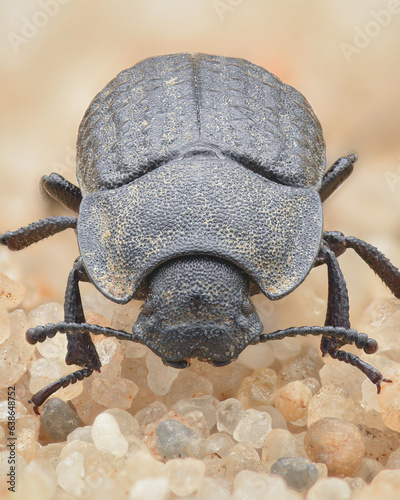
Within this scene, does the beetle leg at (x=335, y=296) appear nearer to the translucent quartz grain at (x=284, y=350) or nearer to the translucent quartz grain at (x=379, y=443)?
the translucent quartz grain at (x=284, y=350)

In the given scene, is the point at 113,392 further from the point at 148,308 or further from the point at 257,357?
the point at 257,357

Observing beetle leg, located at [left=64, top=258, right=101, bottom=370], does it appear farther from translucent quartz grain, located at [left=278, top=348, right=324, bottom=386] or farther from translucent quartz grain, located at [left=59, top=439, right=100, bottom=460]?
translucent quartz grain, located at [left=278, top=348, right=324, bottom=386]

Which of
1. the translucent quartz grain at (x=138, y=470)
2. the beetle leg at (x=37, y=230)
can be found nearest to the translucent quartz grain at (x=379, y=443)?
the translucent quartz grain at (x=138, y=470)

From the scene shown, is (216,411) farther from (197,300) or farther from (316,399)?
(197,300)

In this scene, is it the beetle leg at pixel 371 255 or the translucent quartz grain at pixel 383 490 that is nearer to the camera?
the translucent quartz grain at pixel 383 490

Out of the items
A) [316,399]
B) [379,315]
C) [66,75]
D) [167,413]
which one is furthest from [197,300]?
[66,75]

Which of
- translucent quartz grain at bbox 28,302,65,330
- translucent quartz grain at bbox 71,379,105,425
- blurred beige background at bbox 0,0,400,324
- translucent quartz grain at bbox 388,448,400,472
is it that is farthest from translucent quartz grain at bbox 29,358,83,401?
blurred beige background at bbox 0,0,400,324

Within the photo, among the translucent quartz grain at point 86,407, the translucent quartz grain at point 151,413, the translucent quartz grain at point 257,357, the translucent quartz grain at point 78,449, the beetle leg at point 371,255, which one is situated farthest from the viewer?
the beetle leg at point 371,255
